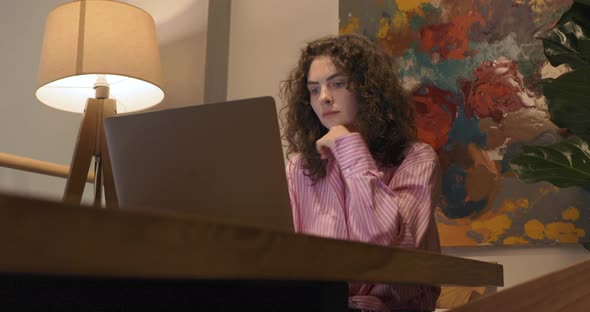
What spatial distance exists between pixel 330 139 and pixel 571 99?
0.66m

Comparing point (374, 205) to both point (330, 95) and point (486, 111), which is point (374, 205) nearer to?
point (330, 95)

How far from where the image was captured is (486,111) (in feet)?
7.16

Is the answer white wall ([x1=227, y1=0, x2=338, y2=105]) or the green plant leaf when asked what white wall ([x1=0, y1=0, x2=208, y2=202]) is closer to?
white wall ([x1=227, y1=0, x2=338, y2=105])

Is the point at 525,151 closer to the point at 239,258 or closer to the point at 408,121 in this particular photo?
the point at 408,121

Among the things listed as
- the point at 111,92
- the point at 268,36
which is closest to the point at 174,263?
the point at 111,92

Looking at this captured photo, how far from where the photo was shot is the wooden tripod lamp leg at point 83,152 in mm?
2246

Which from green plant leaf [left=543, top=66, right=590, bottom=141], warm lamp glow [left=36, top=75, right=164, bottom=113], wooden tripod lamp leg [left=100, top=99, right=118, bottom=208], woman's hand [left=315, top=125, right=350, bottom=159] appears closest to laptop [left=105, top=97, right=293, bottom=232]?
woman's hand [left=315, top=125, right=350, bottom=159]

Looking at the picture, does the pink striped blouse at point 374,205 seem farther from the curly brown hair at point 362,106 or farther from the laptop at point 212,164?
the laptop at point 212,164

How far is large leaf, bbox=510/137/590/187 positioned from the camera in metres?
1.67

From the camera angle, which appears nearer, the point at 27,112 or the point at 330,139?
the point at 330,139

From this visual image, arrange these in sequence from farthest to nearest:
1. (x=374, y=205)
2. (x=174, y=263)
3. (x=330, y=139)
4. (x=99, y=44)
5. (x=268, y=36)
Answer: (x=268, y=36) < (x=99, y=44) < (x=330, y=139) < (x=374, y=205) < (x=174, y=263)

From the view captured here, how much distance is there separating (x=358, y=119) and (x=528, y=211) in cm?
74

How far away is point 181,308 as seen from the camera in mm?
638

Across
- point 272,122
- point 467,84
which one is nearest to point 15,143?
point 467,84
